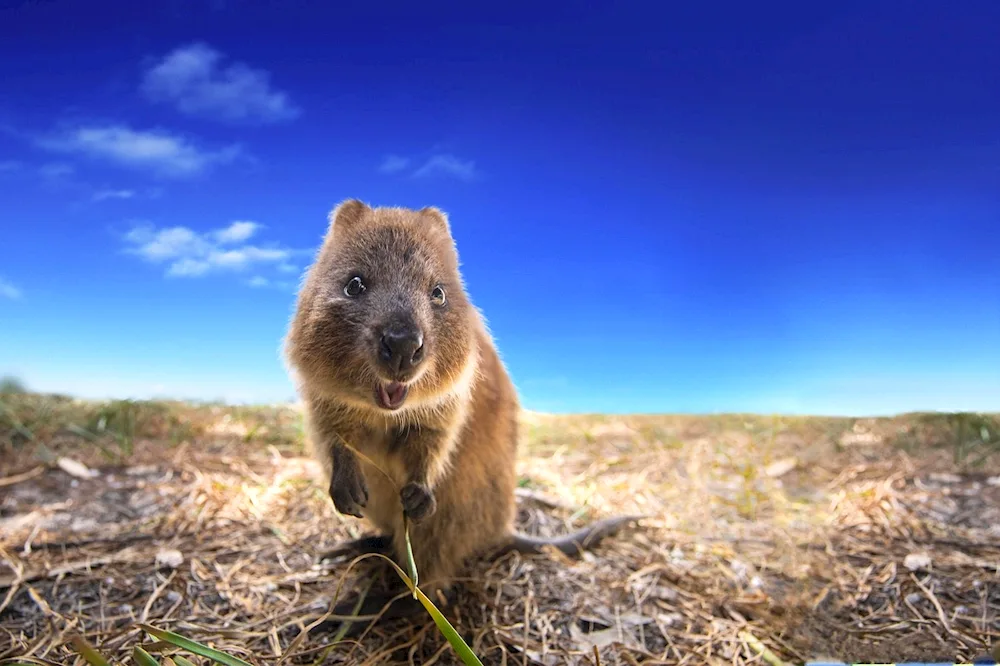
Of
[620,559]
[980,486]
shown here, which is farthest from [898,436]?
[620,559]

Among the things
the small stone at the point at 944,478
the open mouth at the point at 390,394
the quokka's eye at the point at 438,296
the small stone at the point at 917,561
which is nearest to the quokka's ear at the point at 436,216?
the quokka's eye at the point at 438,296

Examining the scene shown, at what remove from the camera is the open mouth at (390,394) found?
2357 mm

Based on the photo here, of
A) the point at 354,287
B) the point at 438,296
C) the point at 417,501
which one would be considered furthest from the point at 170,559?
the point at 438,296

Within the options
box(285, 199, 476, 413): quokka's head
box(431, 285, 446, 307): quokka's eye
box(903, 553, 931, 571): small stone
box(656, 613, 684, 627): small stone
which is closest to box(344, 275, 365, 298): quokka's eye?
box(285, 199, 476, 413): quokka's head

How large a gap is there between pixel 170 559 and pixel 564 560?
2.00 m

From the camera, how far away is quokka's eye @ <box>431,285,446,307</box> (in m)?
2.55

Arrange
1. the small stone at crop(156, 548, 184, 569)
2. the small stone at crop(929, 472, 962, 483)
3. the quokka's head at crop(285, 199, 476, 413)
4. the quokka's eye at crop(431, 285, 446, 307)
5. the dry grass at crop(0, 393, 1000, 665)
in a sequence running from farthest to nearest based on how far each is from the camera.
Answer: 1. the small stone at crop(929, 472, 962, 483)
2. the small stone at crop(156, 548, 184, 569)
3. the dry grass at crop(0, 393, 1000, 665)
4. the quokka's eye at crop(431, 285, 446, 307)
5. the quokka's head at crop(285, 199, 476, 413)

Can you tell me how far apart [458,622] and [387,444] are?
870 millimetres

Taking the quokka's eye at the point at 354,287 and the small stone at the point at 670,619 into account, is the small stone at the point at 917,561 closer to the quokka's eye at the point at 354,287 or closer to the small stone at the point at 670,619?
the small stone at the point at 670,619

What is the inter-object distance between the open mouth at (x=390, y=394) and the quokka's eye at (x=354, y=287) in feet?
1.14

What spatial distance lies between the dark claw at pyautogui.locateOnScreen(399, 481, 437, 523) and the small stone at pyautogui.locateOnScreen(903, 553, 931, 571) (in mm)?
2464

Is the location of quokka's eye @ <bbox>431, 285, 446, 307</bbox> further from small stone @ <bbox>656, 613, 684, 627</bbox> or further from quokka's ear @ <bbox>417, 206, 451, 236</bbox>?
small stone @ <bbox>656, 613, 684, 627</bbox>

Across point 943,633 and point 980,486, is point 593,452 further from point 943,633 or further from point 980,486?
point 943,633

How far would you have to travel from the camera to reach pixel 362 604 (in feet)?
10.2
